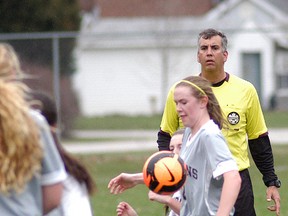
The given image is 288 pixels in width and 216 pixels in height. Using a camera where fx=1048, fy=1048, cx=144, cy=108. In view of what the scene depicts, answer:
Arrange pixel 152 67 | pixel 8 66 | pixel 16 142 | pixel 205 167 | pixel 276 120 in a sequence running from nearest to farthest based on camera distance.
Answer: pixel 16 142, pixel 8 66, pixel 205 167, pixel 276 120, pixel 152 67

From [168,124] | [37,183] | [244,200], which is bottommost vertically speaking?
[244,200]

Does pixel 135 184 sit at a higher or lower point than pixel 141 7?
higher

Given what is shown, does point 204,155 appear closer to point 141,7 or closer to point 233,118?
point 233,118

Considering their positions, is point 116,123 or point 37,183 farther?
point 116,123

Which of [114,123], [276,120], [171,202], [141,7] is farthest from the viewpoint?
[141,7]

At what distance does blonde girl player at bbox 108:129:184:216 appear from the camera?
246 inches

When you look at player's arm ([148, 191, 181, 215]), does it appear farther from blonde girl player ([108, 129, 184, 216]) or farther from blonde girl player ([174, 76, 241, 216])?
blonde girl player ([174, 76, 241, 216])

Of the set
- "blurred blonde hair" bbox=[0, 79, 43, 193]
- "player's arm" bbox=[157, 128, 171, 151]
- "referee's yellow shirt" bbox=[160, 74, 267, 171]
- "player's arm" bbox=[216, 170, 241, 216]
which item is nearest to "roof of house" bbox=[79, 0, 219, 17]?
"player's arm" bbox=[157, 128, 171, 151]

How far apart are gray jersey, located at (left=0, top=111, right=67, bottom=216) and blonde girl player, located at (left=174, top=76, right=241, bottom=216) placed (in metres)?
1.37

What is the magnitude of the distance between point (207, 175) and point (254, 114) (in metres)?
1.43

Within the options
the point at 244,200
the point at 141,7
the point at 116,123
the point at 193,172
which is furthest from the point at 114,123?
the point at 141,7

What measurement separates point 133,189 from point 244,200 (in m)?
9.17

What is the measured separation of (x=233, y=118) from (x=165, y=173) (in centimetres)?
153

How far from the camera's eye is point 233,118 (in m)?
7.12
